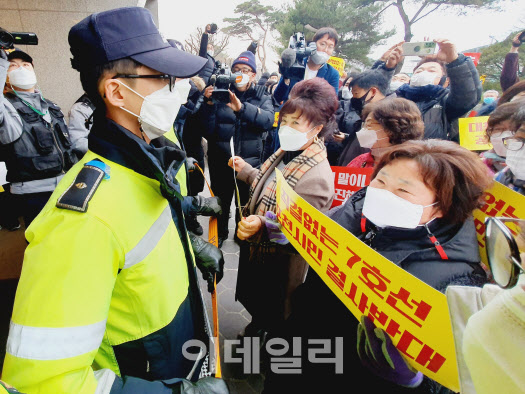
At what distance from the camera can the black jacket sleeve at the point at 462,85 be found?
8.11ft

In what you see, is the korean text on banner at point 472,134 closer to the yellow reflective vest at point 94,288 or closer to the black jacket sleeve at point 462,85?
the black jacket sleeve at point 462,85

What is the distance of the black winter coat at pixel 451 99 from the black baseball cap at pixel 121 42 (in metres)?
2.61

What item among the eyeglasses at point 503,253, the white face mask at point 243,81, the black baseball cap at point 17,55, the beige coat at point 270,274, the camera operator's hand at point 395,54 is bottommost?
the beige coat at point 270,274

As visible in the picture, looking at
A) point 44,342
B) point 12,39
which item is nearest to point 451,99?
point 44,342

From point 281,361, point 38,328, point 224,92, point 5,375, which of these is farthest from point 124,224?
point 224,92

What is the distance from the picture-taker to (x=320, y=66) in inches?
143

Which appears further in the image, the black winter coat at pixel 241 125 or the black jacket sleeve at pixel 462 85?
the black winter coat at pixel 241 125

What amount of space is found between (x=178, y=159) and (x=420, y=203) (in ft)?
3.41

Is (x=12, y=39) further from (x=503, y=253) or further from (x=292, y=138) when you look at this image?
(x=503, y=253)

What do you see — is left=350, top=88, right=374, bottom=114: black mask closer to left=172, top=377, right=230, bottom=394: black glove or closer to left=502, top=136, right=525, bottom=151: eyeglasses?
left=502, top=136, right=525, bottom=151: eyeglasses

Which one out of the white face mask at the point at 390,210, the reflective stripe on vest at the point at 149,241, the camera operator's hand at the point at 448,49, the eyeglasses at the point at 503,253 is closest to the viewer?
the eyeglasses at the point at 503,253

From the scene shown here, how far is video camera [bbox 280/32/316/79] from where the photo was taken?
3.18m

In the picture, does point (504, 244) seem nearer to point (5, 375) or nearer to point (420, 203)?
point (420, 203)

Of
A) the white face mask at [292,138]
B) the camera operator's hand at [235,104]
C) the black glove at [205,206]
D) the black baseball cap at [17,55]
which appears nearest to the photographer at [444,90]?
the white face mask at [292,138]
